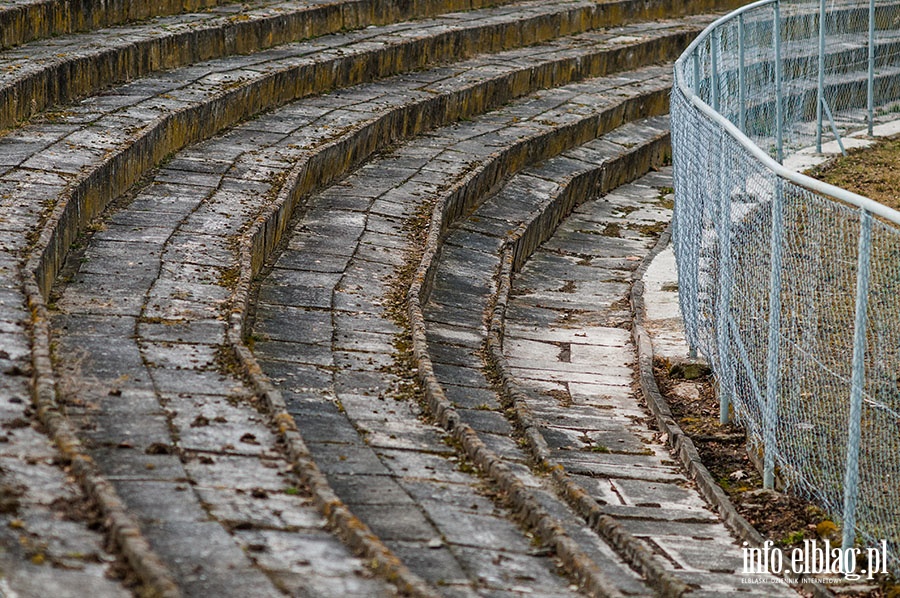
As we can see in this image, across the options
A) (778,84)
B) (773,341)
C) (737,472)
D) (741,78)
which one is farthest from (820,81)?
(773,341)

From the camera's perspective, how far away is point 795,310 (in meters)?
5.95

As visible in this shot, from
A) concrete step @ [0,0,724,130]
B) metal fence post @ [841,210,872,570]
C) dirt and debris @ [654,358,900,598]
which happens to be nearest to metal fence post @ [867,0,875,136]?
concrete step @ [0,0,724,130]

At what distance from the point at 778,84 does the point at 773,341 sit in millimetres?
5247

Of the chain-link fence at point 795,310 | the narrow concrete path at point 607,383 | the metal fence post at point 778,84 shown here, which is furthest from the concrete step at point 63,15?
the metal fence post at point 778,84

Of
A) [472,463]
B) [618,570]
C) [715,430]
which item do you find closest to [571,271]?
[715,430]

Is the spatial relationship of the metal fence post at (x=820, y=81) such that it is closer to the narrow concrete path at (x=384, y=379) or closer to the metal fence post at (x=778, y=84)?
the metal fence post at (x=778, y=84)

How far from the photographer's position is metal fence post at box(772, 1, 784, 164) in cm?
1071

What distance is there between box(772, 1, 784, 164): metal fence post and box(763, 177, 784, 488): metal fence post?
16.5ft

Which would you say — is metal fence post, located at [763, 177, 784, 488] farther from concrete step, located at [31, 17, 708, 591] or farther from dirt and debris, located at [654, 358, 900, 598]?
concrete step, located at [31, 17, 708, 591]

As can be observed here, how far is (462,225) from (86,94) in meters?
2.78

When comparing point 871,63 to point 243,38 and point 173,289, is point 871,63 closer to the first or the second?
point 243,38

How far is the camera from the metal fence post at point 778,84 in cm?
1071

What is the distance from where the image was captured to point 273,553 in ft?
12.9

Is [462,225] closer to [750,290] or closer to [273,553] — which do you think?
[750,290]
